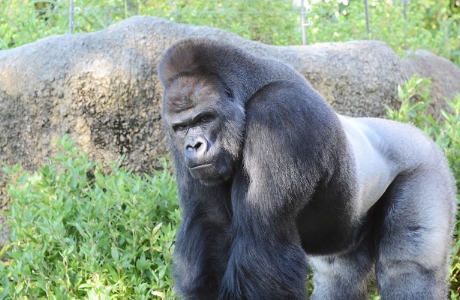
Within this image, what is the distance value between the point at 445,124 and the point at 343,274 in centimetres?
135

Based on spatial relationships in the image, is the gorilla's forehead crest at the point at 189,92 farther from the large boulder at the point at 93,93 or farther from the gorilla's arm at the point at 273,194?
the large boulder at the point at 93,93

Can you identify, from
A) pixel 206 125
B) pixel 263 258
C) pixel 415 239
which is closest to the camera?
pixel 263 258

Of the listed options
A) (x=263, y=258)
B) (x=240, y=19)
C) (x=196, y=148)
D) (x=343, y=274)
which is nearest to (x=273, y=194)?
(x=263, y=258)

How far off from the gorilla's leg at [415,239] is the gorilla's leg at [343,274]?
7.5 inches

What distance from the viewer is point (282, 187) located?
283 cm

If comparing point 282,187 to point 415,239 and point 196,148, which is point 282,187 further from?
point 415,239

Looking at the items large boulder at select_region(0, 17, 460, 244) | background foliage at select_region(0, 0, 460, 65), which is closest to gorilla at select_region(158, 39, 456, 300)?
large boulder at select_region(0, 17, 460, 244)

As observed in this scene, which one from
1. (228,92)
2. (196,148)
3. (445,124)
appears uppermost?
(228,92)

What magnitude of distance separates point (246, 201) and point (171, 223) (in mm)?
1154

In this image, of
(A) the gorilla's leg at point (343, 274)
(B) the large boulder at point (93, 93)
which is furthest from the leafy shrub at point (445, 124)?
(B) the large boulder at point (93, 93)

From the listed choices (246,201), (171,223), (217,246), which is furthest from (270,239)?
(171,223)

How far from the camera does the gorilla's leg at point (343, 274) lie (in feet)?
11.8

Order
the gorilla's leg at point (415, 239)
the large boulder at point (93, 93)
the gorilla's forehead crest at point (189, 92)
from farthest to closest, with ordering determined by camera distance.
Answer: the large boulder at point (93, 93), the gorilla's leg at point (415, 239), the gorilla's forehead crest at point (189, 92)

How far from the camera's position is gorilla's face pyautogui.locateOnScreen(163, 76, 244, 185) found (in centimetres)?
290
